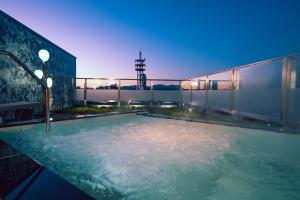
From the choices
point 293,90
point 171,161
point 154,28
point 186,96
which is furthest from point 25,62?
point 154,28

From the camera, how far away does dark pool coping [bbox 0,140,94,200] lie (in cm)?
142

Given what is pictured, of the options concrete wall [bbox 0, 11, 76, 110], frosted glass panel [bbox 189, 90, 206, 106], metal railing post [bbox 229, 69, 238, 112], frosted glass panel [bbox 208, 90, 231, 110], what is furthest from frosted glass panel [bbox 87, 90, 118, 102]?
metal railing post [bbox 229, 69, 238, 112]

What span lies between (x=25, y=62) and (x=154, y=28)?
19519 mm

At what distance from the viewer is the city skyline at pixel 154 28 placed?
15422 mm

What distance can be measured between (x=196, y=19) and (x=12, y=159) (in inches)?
1168

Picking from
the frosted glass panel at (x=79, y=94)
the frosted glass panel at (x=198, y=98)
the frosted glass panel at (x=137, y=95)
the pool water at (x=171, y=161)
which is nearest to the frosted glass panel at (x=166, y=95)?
the frosted glass panel at (x=137, y=95)

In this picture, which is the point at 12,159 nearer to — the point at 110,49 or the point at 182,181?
the point at 182,181

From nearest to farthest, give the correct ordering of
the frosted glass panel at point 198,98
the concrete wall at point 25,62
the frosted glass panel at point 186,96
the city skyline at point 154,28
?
the concrete wall at point 25,62
the frosted glass panel at point 198,98
the frosted glass panel at point 186,96
the city skyline at point 154,28

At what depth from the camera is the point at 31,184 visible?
5.16 feet

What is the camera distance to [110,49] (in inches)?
939

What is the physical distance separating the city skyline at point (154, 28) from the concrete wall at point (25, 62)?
504 centimetres

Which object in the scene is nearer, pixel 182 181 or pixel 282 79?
pixel 182 181

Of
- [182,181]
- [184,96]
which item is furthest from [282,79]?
[184,96]

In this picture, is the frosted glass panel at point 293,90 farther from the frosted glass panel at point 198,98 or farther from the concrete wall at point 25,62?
the concrete wall at point 25,62
